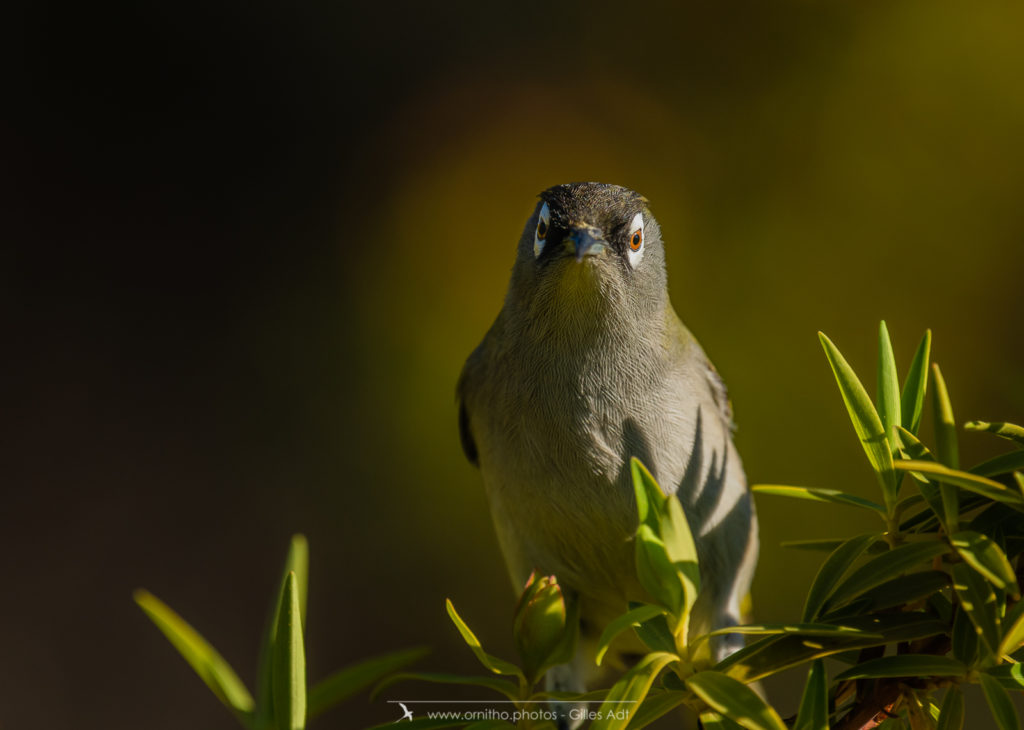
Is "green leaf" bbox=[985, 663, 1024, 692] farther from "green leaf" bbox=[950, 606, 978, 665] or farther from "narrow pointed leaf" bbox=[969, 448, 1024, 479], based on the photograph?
"narrow pointed leaf" bbox=[969, 448, 1024, 479]

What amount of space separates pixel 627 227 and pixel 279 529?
2.76 meters

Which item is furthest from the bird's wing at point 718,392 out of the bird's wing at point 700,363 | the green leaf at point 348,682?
the green leaf at point 348,682

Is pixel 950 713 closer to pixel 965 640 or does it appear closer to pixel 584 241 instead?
pixel 965 640

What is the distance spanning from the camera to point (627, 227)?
229 centimetres

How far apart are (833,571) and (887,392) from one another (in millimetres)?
230

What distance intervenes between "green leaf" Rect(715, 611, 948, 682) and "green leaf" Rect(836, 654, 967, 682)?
0.03m

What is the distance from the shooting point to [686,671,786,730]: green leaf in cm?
89

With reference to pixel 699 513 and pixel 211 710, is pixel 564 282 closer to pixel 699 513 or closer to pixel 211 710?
pixel 699 513

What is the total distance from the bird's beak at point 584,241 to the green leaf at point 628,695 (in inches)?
52.3

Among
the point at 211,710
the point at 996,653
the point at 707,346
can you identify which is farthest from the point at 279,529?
the point at 996,653

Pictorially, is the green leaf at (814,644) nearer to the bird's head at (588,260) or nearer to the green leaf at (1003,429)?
the green leaf at (1003,429)

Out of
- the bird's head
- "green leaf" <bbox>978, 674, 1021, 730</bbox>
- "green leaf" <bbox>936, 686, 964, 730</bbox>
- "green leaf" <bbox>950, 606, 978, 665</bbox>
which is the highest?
the bird's head

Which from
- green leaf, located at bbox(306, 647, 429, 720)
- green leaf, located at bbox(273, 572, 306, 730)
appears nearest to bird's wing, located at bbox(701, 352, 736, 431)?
green leaf, located at bbox(306, 647, 429, 720)

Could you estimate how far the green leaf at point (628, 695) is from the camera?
0.90 meters
